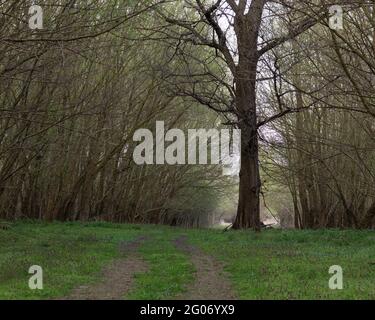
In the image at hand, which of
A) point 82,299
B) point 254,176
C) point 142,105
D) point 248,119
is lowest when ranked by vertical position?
point 82,299

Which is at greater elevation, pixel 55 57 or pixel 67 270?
pixel 55 57

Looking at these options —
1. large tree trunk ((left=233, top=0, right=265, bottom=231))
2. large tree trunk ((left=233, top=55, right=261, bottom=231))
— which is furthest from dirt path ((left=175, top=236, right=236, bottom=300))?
large tree trunk ((left=233, top=55, right=261, bottom=231))

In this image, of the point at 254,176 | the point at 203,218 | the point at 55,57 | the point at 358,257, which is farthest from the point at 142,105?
the point at 203,218

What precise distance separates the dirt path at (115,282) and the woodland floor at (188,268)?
0.05 ft

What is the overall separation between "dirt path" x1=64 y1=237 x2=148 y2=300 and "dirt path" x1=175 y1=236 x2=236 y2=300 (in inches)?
37.3

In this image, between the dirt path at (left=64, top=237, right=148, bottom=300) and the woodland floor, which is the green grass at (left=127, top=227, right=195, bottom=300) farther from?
the dirt path at (left=64, top=237, right=148, bottom=300)

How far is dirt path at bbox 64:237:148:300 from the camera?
26.2 ft

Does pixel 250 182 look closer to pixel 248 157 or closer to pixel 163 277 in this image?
pixel 248 157

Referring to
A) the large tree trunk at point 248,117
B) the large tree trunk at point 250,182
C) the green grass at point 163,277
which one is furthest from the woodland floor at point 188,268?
the large tree trunk at point 248,117

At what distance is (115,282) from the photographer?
9.24 meters

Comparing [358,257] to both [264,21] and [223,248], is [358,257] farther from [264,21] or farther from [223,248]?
[264,21]

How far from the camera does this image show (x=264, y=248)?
47.2ft

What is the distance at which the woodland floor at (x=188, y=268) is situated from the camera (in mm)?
8156
